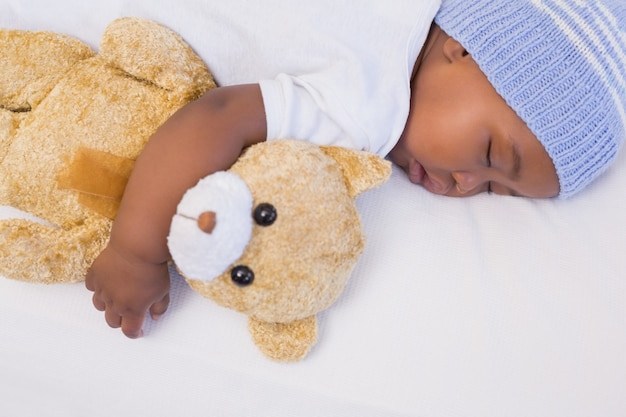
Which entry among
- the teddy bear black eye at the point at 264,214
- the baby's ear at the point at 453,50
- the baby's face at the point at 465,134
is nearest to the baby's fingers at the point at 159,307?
the teddy bear black eye at the point at 264,214

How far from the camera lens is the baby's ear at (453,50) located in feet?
3.09

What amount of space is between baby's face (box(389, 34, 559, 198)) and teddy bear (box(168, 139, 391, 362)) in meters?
0.17

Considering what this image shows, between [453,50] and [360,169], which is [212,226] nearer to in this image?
[360,169]

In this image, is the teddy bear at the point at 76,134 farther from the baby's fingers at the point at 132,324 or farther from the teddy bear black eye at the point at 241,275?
the teddy bear black eye at the point at 241,275

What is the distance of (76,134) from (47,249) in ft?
0.52

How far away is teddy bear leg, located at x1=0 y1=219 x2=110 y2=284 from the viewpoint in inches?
31.4

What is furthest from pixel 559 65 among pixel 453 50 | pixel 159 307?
pixel 159 307

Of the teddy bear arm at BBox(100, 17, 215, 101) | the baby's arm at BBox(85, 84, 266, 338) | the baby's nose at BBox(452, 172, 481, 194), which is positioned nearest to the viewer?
the baby's arm at BBox(85, 84, 266, 338)

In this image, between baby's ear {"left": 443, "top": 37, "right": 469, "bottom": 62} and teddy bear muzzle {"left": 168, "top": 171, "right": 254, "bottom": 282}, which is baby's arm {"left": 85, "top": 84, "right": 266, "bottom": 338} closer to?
teddy bear muzzle {"left": 168, "top": 171, "right": 254, "bottom": 282}

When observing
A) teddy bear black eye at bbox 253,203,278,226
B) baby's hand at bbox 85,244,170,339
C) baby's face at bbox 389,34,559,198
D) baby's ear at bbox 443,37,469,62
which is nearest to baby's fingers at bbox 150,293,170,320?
baby's hand at bbox 85,244,170,339

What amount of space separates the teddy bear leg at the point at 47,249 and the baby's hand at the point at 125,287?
2cm

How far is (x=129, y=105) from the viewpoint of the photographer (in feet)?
2.79

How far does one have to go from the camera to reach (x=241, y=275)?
0.70 meters

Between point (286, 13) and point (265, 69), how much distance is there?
3.6 inches
